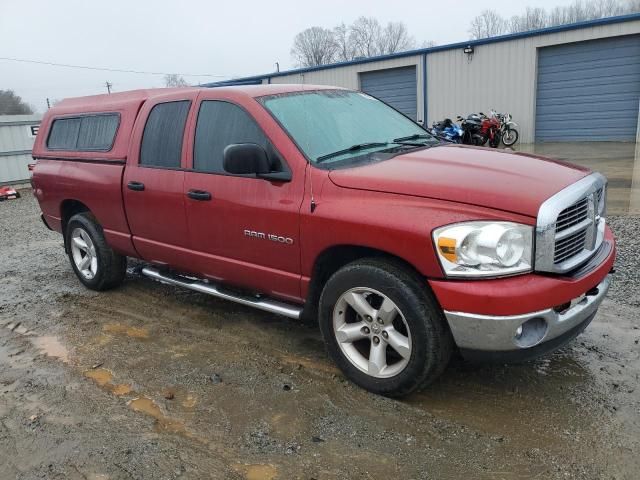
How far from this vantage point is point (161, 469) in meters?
2.76

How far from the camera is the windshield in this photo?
12.1 ft

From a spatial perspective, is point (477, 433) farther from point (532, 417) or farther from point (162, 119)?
point (162, 119)

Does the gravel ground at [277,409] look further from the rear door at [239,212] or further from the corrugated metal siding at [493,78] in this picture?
the corrugated metal siding at [493,78]

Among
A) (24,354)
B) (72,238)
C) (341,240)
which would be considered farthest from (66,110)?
(341,240)

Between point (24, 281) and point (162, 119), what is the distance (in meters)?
3.10

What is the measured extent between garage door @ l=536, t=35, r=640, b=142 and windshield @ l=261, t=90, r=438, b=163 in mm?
14131

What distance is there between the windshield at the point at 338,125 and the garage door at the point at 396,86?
16.3 metres

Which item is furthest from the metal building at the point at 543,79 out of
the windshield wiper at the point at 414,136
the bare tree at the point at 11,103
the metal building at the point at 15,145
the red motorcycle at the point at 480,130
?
the bare tree at the point at 11,103

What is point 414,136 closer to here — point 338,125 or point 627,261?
point 338,125

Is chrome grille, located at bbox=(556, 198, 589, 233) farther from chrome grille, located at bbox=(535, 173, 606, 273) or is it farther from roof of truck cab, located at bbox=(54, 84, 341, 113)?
roof of truck cab, located at bbox=(54, 84, 341, 113)

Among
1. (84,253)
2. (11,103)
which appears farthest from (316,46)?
(84,253)

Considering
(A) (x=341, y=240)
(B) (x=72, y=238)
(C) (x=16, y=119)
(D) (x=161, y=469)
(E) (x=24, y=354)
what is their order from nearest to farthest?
(D) (x=161, y=469) < (A) (x=341, y=240) < (E) (x=24, y=354) < (B) (x=72, y=238) < (C) (x=16, y=119)

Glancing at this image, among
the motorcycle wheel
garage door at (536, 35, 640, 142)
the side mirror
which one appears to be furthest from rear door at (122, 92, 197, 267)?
garage door at (536, 35, 640, 142)

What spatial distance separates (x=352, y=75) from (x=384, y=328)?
1952 centimetres
